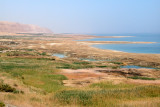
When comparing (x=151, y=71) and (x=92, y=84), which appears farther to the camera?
(x=151, y=71)

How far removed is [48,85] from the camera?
16969 millimetres

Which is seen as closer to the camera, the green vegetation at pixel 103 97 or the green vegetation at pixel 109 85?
the green vegetation at pixel 103 97

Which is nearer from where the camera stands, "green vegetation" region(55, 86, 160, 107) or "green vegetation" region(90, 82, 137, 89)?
"green vegetation" region(55, 86, 160, 107)

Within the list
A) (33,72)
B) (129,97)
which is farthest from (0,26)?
(129,97)

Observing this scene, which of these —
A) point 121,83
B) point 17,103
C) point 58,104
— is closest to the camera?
point 17,103

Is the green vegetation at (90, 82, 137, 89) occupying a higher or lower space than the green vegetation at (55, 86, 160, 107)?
lower

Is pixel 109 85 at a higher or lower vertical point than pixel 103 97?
lower

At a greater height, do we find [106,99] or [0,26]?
[0,26]

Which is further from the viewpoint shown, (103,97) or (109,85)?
(109,85)

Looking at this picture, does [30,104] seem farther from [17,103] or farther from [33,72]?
[33,72]

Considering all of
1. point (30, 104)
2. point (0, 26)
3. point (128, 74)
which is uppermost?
point (0, 26)

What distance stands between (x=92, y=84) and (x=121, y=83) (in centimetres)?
258

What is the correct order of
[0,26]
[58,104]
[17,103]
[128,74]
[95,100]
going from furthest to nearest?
[0,26] → [128,74] → [95,100] → [58,104] → [17,103]

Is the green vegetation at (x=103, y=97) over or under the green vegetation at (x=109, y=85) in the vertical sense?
over
